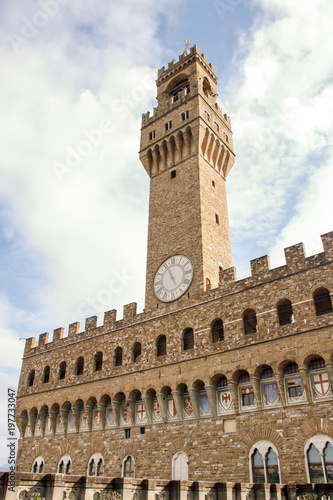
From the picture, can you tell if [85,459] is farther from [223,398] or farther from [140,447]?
[223,398]

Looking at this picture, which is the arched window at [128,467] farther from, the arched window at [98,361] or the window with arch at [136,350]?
the arched window at [98,361]

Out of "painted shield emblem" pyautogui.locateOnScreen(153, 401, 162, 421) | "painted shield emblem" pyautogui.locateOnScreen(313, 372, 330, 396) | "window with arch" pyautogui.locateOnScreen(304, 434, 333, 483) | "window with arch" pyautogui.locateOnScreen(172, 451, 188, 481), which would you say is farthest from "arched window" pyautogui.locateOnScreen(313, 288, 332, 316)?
"painted shield emblem" pyautogui.locateOnScreen(153, 401, 162, 421)

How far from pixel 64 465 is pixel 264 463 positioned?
506 inches

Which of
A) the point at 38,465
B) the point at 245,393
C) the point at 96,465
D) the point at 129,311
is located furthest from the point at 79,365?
the point at 245,393

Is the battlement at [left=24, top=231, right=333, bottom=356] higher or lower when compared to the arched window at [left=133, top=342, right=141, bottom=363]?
higher

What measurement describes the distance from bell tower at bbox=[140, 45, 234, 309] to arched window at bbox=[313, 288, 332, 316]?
602 cm

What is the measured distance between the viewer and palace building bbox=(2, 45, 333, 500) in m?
15.8

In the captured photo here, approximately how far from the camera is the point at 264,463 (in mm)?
16562

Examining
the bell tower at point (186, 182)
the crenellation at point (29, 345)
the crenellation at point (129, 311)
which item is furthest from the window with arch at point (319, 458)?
the crenellation at point (29, 345)

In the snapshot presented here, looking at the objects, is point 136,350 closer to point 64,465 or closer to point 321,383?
point 64,465

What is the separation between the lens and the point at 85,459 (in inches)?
908

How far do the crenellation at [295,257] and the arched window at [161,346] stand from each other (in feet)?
25.2

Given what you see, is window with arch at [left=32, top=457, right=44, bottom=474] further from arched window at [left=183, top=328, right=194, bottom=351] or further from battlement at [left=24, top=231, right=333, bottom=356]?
arched window at [left=183, top=328, right=194, bottom=351]

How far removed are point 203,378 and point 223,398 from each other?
1227 mm
